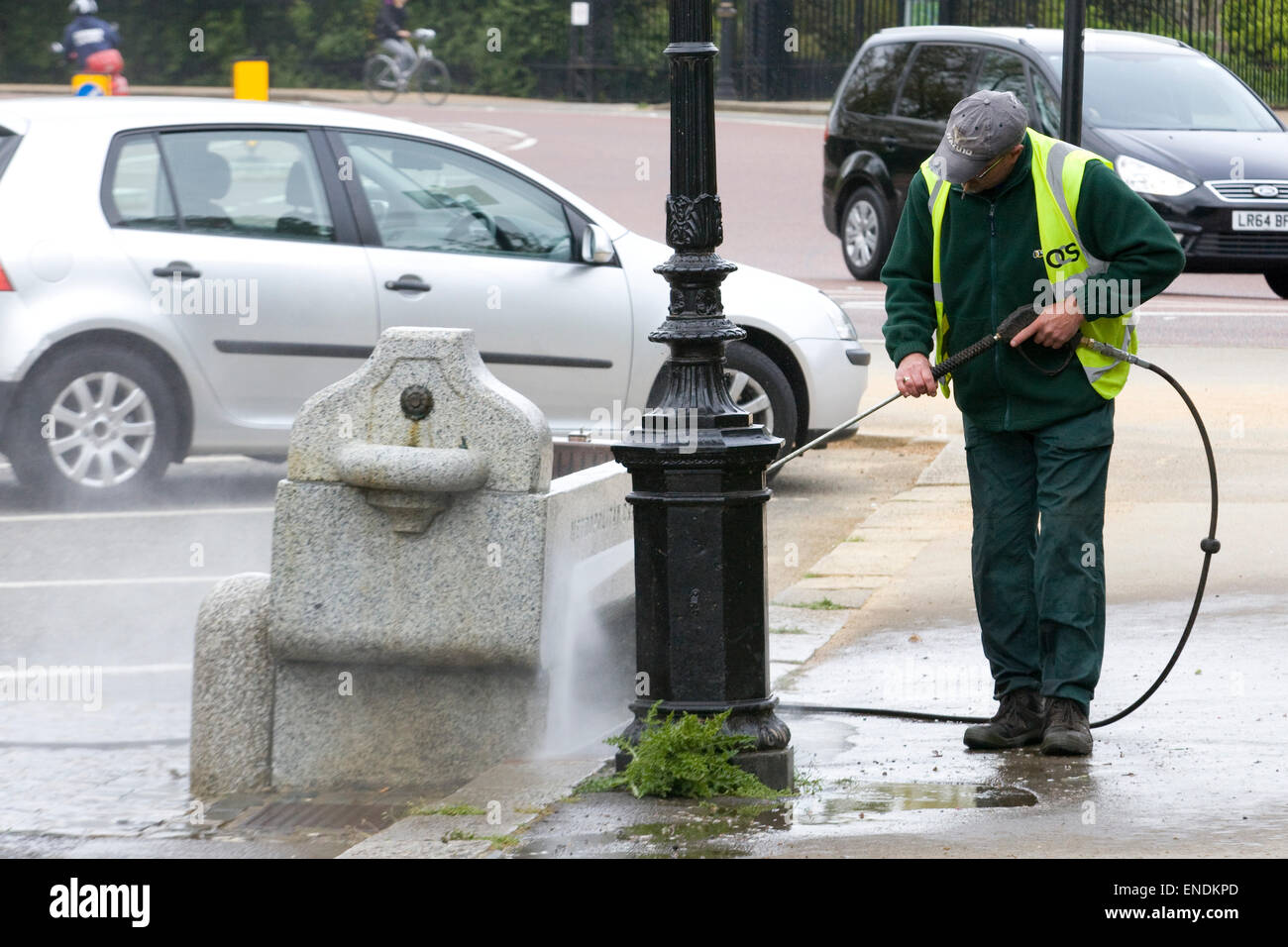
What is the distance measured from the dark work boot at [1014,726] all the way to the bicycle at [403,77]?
99.7 feet

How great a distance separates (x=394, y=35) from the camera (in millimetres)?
34781

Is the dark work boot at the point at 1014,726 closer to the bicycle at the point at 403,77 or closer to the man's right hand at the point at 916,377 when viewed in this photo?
the man's right hand at the point at 916,377

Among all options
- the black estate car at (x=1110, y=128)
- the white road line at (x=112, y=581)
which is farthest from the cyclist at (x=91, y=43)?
the white road line at (x=112, y=581)

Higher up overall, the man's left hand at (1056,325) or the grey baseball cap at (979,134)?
the grey baseball cap at (979,134)

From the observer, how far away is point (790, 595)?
7.42 metres

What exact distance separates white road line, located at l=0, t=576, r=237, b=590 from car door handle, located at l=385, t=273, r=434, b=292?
1.58m

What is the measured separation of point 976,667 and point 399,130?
160 inches

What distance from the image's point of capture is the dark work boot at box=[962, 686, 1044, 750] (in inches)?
209

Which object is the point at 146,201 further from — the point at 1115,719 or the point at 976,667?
the point at 1115,719

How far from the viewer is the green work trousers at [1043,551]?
5.18 metres

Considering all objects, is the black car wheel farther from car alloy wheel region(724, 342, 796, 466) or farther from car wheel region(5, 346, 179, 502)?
car wheel region(5, 346, 179, 502)

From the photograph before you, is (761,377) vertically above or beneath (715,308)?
beneath

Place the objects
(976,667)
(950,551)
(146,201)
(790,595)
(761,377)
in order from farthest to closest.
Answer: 1. (761,377)
2. (146,201)
3. (950,551)
4. (790,595)
5. (976,667)
